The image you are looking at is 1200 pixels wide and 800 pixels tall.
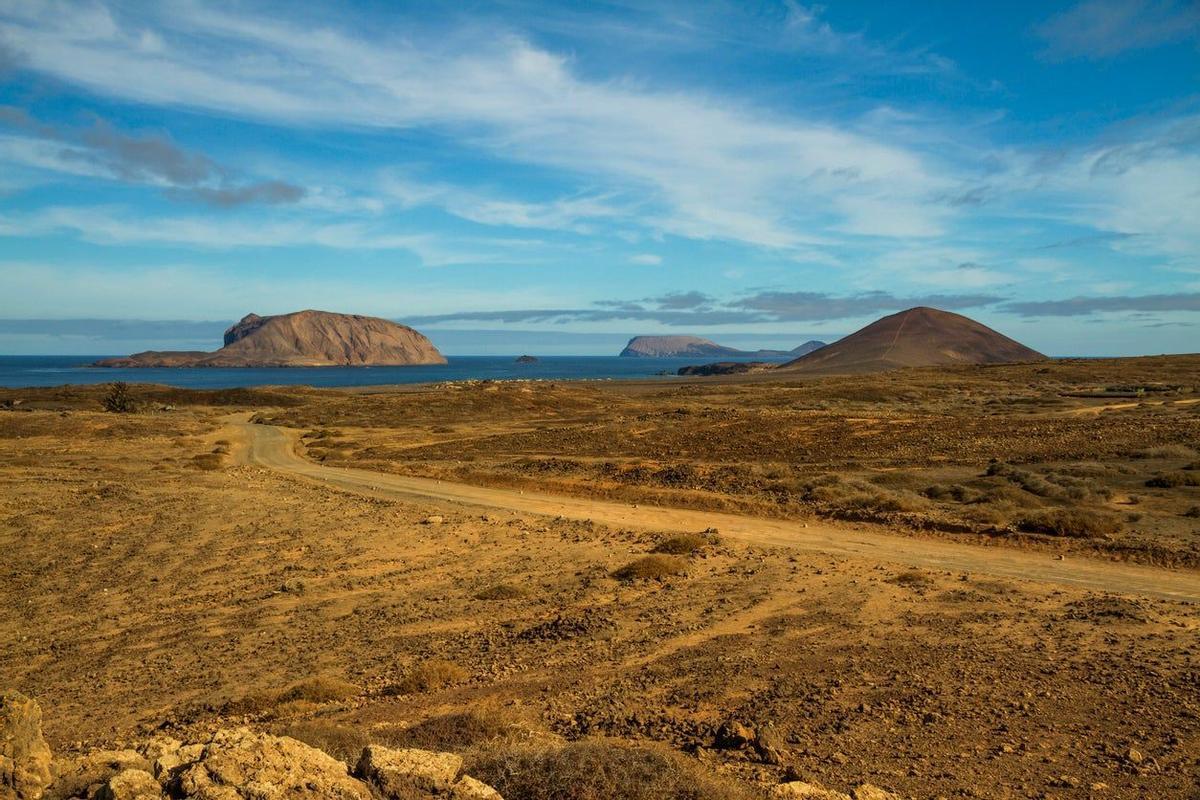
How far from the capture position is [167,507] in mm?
26734

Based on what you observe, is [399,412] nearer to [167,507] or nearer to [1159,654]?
[167,507]

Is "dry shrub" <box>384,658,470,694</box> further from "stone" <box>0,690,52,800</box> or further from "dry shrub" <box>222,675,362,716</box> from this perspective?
"stone" <box>0,690,52,800</box>

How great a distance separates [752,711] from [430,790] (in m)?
4.89

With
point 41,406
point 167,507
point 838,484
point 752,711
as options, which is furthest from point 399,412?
point 752,711

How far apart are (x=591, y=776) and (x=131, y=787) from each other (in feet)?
11.5

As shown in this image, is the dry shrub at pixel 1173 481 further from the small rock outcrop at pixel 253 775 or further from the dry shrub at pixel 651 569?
the small rock outcrop at pixel 253 775

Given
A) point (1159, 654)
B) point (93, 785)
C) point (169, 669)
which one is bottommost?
point (169, 669)

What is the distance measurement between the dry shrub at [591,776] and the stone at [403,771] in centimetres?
49

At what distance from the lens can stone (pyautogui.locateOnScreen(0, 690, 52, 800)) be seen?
5.91 metres

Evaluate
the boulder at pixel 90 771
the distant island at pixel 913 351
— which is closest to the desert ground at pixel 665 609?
the boulder at pixel 90 771

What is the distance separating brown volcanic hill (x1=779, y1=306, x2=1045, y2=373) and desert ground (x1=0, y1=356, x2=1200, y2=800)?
138542 millimetres

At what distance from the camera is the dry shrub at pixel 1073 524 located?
20188 mm

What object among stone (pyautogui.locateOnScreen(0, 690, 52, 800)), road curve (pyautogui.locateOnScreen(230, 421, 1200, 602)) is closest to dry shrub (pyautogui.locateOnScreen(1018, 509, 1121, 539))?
road curve (pyautogui.locateOnScreen(230, 421, 1200, 602))

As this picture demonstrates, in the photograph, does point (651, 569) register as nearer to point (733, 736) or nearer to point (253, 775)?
point (733, 736)
